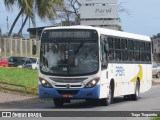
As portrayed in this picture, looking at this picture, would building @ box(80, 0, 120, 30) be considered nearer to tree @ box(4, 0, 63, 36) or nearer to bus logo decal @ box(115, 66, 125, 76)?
tree @ box(4, 0, 63, 36)

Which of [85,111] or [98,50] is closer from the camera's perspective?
[85,111]

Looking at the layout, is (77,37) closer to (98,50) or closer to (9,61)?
(98,50)

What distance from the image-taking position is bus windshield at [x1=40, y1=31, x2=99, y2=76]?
2095cm

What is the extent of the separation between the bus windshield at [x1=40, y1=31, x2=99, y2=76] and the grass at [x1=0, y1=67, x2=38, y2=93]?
6.67 metres

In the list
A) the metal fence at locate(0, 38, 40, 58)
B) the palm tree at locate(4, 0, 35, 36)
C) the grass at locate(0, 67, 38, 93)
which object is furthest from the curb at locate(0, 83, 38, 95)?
the metal fence at locate(0, 38, 40, 58)

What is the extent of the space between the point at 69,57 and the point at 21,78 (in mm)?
11507

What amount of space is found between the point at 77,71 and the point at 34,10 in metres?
18.2

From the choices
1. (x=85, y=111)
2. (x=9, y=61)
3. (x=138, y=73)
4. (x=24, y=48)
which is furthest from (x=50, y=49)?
(x=24, y=48)

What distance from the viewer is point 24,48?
63.5 m

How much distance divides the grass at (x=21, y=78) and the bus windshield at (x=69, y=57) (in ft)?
21.9

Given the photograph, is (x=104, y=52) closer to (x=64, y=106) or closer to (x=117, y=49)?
(x=117, y=49)

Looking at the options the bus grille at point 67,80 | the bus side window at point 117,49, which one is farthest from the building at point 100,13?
the bus grille at point 67,80

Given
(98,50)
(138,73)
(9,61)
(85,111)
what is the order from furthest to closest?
(9,61) → (138,73) → (98,50) → (85,111)

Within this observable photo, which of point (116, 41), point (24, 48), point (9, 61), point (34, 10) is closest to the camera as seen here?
point (116, 41)
